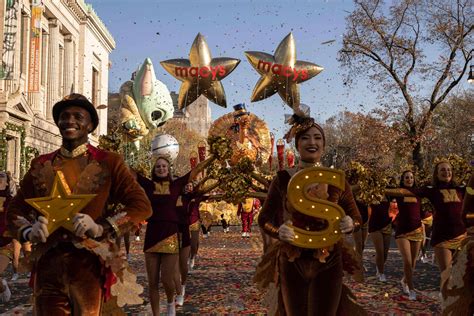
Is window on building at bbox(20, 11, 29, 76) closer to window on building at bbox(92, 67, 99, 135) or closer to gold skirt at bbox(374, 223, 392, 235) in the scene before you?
window on building at bbox(92, 67, 99, 135)

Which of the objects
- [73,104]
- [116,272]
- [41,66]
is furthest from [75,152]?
[41,66]

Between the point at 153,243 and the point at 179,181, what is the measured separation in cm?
87

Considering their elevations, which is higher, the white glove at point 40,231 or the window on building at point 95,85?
the window on building at point 95,85

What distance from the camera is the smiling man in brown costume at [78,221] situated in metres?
3.55

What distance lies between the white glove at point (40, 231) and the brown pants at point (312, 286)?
5.62ft

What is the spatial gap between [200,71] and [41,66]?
2843cm

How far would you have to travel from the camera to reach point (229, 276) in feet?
38.8

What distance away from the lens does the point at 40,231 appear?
11.3 feet

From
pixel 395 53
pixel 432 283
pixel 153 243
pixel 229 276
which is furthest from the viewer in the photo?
pixel 395 53

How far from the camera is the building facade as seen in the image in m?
29.5

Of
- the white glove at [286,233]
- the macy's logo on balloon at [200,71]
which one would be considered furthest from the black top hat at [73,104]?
the macy's logo on balloon at [200,71]

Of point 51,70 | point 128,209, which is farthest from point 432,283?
point 51,70

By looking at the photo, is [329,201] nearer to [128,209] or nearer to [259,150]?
[128,209]

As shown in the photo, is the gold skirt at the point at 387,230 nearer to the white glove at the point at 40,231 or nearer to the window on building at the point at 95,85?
the white glove at the point at 40,231
